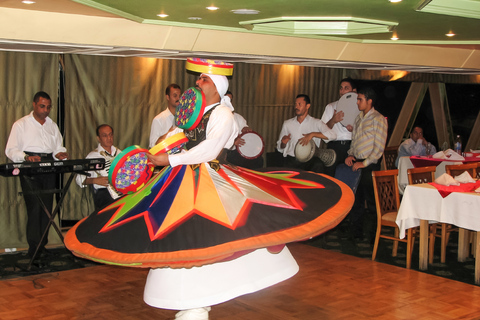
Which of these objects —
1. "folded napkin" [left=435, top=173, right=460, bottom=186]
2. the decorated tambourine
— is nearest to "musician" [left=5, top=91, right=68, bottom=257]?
the decorated tambourine

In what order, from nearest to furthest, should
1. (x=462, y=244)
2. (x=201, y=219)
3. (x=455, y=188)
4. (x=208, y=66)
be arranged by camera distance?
(x=201, y=219), (x=208, y=66), (x=455, y=188), (x=462, y=244)

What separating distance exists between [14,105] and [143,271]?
2479mm

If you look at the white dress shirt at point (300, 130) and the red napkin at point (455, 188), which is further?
the white dress shirt at point (300, 130)

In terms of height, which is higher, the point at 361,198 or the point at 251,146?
the point at 251,146

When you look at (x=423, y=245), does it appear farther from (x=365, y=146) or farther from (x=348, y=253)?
(x=365, y=146)

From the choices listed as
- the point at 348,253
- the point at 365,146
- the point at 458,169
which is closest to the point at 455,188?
the point at 458,169

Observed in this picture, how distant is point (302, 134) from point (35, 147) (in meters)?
3.27

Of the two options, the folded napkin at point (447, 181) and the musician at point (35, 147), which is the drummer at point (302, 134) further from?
the musician at point (35, 147)

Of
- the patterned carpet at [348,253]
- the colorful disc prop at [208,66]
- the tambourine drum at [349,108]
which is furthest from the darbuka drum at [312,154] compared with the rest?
the colorful disc prop at [208,66]

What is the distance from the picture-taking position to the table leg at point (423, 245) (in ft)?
18.9

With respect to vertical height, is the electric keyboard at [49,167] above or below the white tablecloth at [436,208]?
above

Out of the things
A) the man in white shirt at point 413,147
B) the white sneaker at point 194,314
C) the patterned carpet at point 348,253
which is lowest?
the patterned carpet at point 348,253

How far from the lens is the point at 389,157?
30.7 ft

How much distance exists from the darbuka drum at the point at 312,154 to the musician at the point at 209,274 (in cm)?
349
